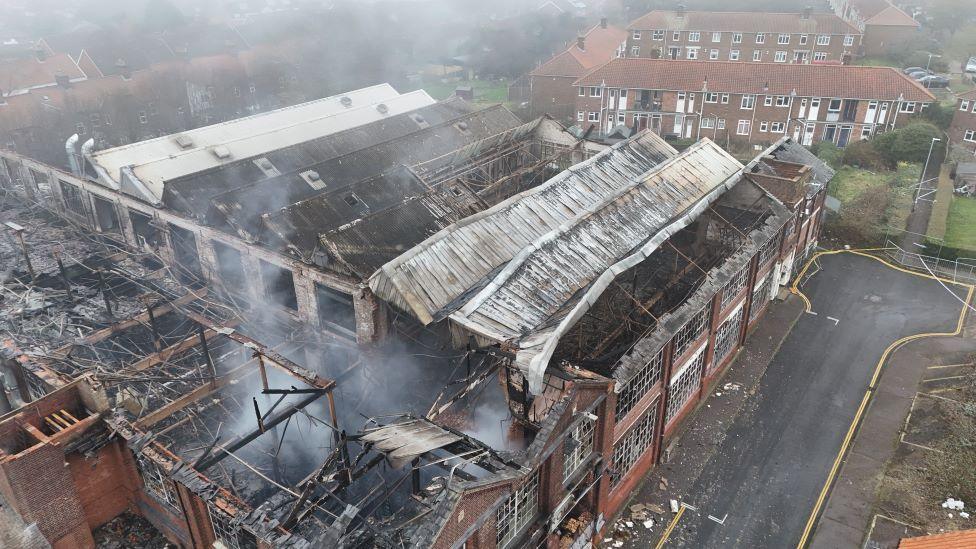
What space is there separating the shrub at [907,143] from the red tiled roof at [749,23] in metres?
23.9

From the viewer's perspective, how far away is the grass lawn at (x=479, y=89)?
2724 inches

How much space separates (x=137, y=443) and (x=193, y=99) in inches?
2114

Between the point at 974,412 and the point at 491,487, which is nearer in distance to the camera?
the point at 491,487

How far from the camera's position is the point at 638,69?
5234 centimetres

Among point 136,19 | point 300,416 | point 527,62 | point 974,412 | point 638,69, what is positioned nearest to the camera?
point 300,416

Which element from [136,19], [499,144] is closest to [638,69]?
[499,144]

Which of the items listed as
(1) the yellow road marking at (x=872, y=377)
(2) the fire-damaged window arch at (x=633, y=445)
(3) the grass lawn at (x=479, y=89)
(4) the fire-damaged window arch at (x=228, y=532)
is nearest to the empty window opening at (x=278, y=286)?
(4) the fire-damaged window arch at (x=228, y=532)

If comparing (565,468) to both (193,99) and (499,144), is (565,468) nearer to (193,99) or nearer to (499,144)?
(499,144)

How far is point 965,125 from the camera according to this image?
158 ft

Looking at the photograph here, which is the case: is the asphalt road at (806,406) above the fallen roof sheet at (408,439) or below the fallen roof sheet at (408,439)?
below

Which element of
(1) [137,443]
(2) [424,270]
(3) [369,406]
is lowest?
(3) [369,406]

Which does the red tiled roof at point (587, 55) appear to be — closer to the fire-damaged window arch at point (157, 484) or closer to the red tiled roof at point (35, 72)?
the red tiled roof at point (35, 72)

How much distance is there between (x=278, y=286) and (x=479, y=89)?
5356 centimetres

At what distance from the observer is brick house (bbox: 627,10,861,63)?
2596 inches
